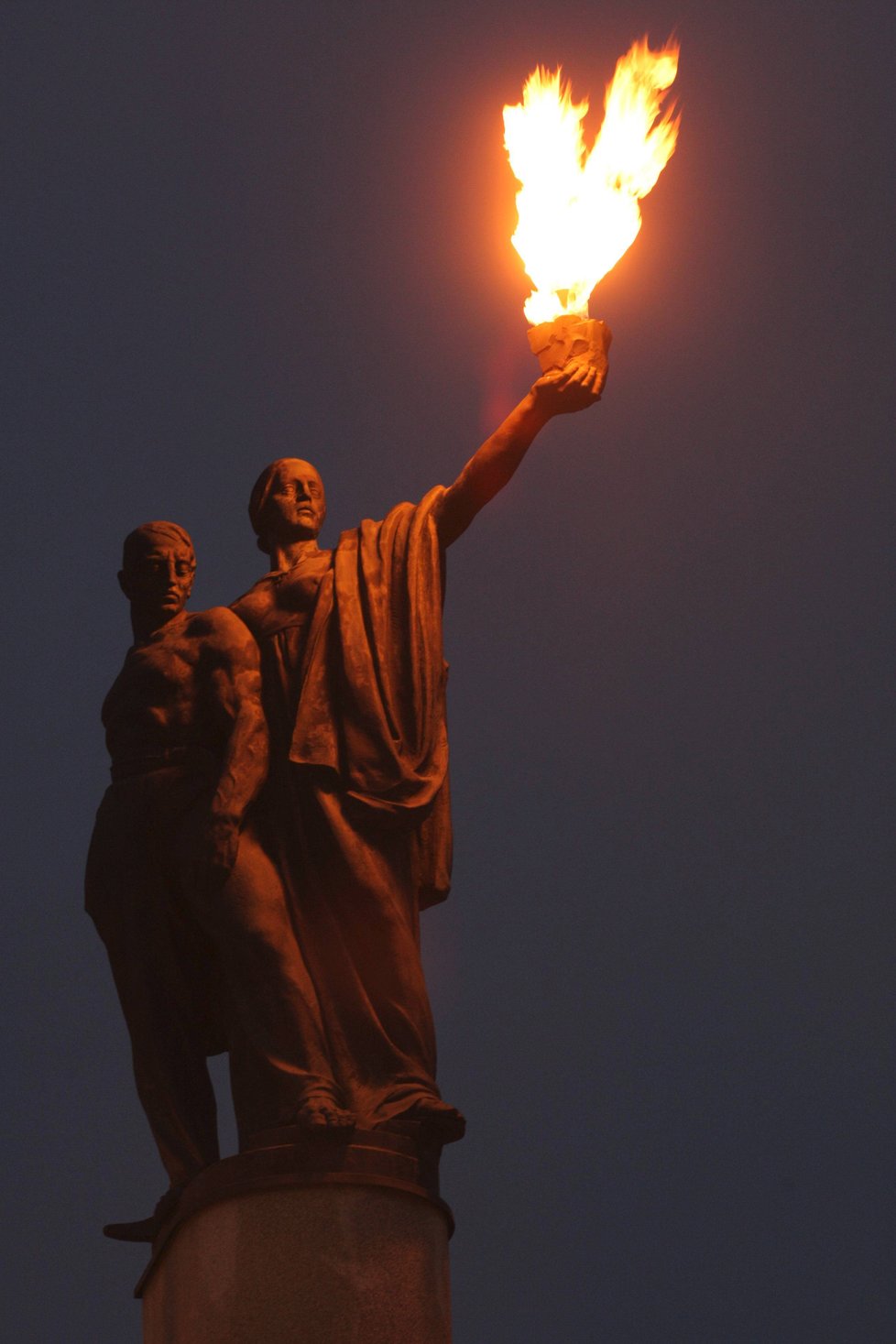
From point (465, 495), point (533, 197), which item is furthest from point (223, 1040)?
point (533, 197)

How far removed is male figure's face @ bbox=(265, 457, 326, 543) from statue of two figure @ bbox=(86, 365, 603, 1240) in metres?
0.06

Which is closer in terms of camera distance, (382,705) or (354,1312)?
(354,1312)

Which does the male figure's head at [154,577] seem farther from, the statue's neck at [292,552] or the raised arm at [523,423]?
the raised arm at [523,423]

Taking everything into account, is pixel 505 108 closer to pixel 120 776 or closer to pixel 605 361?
pixel 605 361

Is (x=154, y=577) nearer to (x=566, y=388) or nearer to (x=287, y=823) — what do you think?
(x=287, y=823)

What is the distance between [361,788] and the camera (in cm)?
980

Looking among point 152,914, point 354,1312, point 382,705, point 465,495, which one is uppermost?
point 465,495

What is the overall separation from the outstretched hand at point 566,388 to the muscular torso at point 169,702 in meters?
1.65

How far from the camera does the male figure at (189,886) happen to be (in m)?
9.55

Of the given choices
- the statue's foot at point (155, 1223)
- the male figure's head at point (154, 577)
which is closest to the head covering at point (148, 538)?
the male figure's head at point (154, 577)

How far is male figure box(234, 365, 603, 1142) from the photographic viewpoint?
938cm

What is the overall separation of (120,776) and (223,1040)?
118 centimetres

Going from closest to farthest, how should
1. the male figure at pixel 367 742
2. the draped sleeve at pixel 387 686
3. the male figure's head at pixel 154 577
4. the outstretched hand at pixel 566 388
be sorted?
the male figure at pixel 367 742, the draped sleeve at pixel 387 686, the outstretched hand at pixel 566 388, the male figure's head at pixel 154 577

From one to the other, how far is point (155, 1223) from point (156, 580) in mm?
2814
